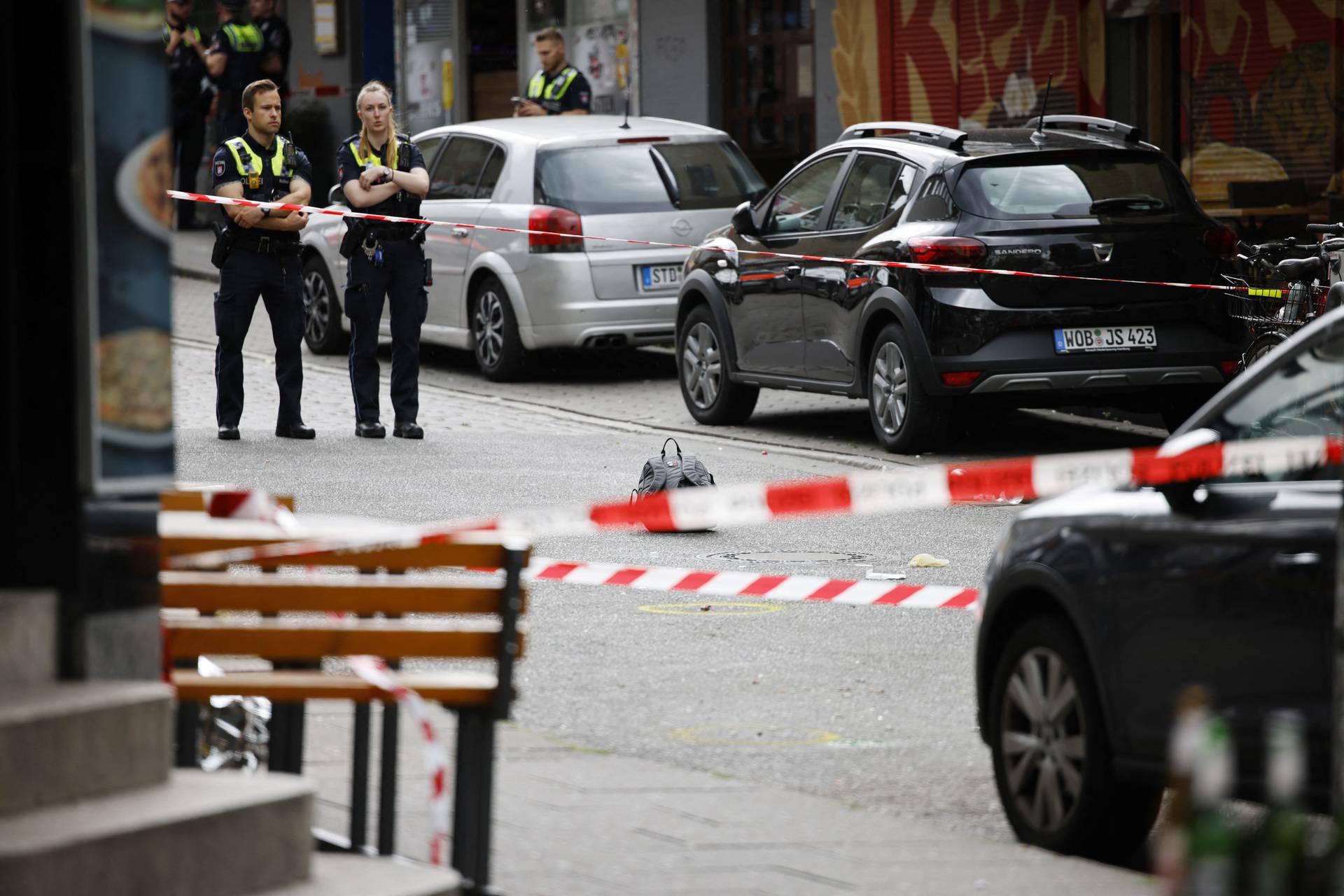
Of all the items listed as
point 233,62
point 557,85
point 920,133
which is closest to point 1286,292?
point 920,133

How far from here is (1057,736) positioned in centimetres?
556

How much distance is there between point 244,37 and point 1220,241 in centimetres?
1882

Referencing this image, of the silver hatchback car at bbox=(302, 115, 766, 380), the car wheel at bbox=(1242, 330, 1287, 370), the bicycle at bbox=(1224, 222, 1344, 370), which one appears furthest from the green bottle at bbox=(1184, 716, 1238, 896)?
the silver hatchback car at bbox=(302, 115, 766, 380)

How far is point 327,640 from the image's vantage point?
4.53 meters

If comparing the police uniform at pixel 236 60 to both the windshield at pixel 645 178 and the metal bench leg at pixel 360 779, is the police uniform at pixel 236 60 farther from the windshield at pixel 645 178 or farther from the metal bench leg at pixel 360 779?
the metal bench leg at pixel 360 779

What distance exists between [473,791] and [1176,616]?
164 centimetres

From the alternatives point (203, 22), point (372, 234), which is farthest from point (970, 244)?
point (203, 22)

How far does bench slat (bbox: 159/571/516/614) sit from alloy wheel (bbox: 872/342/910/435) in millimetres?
8227

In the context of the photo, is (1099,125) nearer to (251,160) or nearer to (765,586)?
(251,160)

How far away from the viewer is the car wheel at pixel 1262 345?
1186 centimetres

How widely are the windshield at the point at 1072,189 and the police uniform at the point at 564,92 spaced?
8986 millimetres

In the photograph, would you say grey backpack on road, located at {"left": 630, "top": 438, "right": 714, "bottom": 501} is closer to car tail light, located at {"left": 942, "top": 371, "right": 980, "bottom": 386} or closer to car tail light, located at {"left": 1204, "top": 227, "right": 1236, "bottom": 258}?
car tail light, located at {"left": 942, "top": 371, "right": 980, "bottom": 386}

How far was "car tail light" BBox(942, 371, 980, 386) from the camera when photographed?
12297 mm

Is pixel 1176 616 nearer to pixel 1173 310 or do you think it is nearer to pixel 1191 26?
pixel 1173 310
